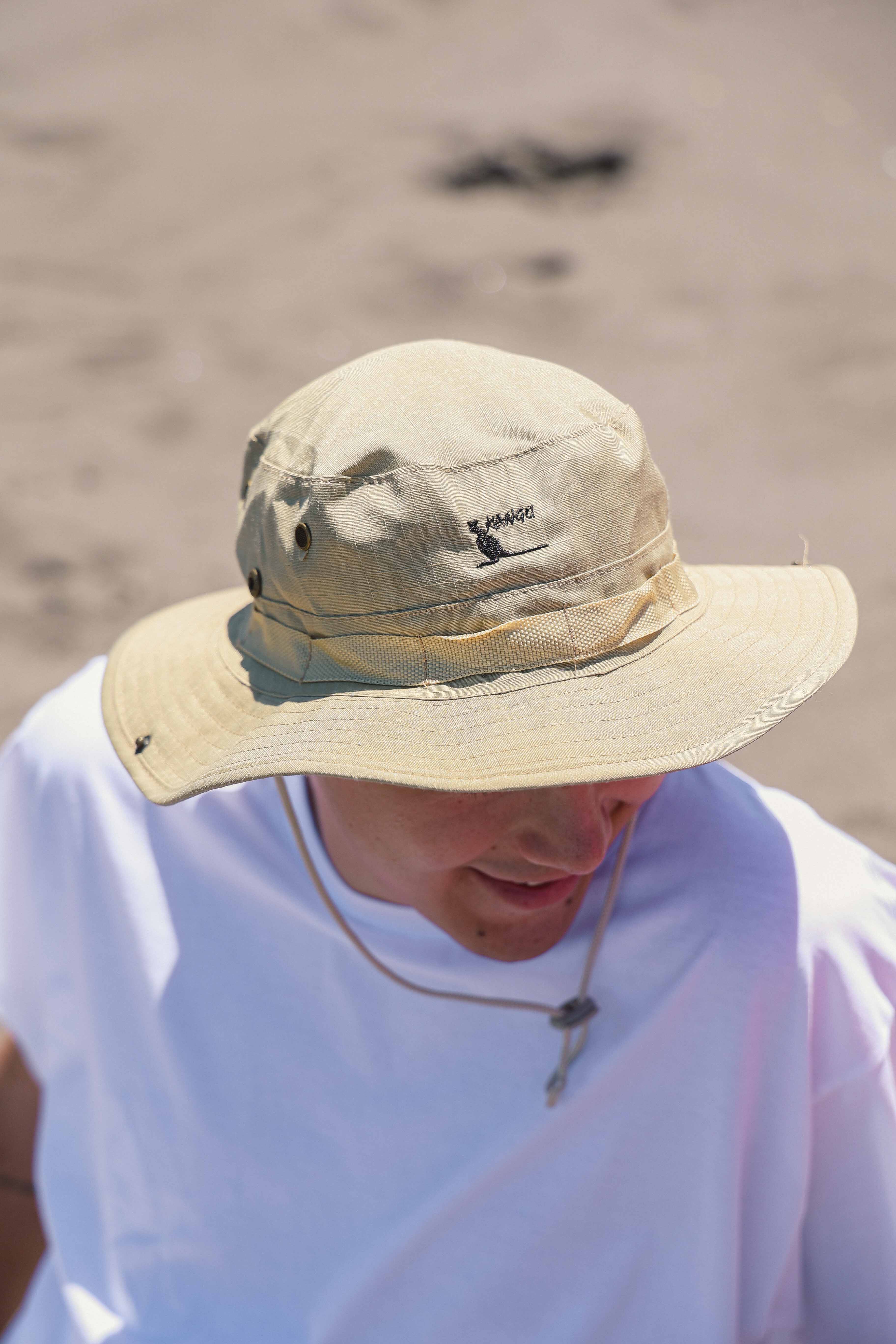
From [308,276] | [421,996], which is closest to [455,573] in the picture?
[421,996]

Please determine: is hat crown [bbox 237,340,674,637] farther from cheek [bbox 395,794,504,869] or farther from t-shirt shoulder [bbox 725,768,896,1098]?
t-shirt shoulder [bbox 725,768,896,1098]

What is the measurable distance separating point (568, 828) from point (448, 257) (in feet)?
13.0

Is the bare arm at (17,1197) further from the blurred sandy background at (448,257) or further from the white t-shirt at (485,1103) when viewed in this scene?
the blurred sandy background at (448,257)

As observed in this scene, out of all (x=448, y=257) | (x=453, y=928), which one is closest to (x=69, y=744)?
(x=453, y=928)

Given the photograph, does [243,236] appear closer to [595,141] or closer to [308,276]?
[308,276]

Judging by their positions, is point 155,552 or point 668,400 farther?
point 668,400

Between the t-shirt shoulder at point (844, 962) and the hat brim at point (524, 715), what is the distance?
0.35 meters

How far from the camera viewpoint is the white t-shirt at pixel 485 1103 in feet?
4.27

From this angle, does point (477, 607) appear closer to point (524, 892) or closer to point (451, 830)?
point (451, 830)

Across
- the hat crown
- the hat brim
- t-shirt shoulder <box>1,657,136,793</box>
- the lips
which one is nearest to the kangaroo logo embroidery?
the hat crown

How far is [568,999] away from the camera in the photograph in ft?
4.53

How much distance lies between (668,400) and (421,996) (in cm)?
297

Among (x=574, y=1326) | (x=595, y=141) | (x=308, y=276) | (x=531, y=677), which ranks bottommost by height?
(x=574, y=1326)

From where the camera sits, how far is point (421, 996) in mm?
1418
